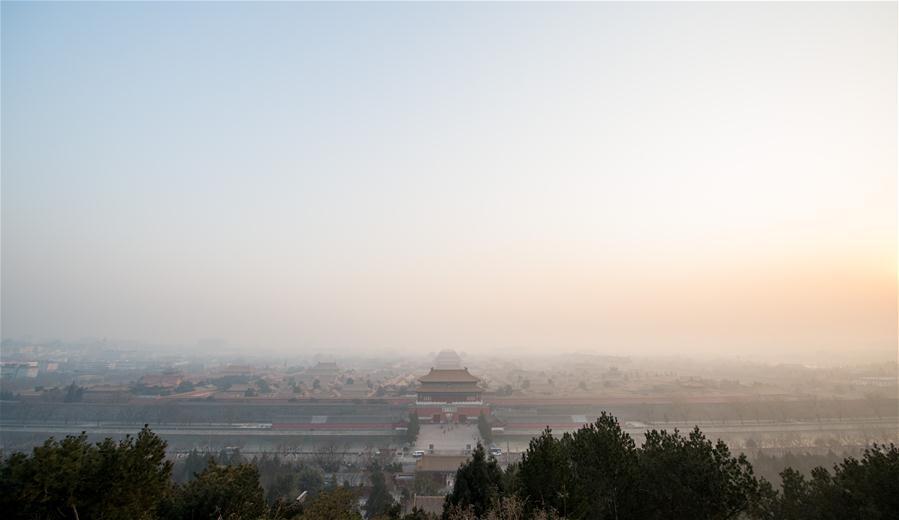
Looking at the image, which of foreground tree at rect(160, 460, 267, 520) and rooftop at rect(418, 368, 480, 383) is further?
rooftop at rect(418, 368, 480, 383)

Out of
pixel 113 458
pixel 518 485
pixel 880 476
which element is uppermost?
pixel 113 458

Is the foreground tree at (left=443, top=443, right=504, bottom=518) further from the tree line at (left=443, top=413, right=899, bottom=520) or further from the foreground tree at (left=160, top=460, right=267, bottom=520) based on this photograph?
the foreground tree at (left=160, top=460, right=267, bottom=520)

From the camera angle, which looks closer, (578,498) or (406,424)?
(578,498)

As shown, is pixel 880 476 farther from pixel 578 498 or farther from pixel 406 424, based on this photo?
pixel 406 424

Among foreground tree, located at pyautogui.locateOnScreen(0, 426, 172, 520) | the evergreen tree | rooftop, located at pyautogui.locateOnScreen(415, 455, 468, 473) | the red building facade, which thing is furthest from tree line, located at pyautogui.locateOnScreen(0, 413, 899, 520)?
the red building facade

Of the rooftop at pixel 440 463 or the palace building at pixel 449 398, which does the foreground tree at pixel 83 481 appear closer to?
the rooftop at pixel 440 463

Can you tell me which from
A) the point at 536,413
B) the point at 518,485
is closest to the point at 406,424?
the point at 536,413

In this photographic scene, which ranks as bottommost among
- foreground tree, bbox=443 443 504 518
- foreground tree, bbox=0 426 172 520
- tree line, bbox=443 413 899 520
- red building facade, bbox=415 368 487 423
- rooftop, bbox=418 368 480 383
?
red building facade, bbox=415 368 487 423

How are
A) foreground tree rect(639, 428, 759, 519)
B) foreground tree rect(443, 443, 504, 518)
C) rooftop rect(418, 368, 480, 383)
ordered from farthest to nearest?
rooftop rect(418, 368, 480, 383), foreground tree rect(443, 443, 504, 518), foreground tree rect(639, 428, 759, 519)

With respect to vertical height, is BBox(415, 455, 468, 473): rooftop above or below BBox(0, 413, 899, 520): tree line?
below
